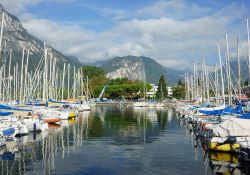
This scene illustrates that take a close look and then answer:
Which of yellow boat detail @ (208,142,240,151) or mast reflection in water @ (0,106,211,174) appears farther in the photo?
yellow boat detail @ (208,142,240,151)

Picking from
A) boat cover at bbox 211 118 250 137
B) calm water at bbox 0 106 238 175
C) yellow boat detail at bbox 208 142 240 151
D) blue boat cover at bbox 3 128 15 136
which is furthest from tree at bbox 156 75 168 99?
boat cover at bbox 211 118 250 137

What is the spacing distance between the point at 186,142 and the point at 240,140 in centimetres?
1230

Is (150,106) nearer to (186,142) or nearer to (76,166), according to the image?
(186,142)

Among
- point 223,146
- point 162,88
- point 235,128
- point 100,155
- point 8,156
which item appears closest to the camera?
point 235,128

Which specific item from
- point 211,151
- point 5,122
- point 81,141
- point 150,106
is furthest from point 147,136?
point 150,106

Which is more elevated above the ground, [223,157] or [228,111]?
[228,111]

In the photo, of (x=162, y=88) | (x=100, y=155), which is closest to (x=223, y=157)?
(x=100, y=155)

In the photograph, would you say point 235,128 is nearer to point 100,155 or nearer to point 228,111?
point 100,155

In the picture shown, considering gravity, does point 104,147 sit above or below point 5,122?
below

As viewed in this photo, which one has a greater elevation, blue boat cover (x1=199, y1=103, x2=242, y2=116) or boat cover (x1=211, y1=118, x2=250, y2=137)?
blue boat cover (x1=199, y1=103, x2=242, y2=116)

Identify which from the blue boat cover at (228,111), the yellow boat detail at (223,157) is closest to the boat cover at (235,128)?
the yellow boat detail at (223,157)

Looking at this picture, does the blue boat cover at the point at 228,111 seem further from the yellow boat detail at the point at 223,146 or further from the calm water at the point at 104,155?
the yellow boat detail at the point at 223,146

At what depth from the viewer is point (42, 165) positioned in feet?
92.6

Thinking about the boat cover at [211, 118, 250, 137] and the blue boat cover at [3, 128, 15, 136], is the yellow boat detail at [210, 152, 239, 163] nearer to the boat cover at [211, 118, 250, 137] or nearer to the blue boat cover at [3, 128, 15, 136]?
the boat cover at [211, 118, 250, 137]
